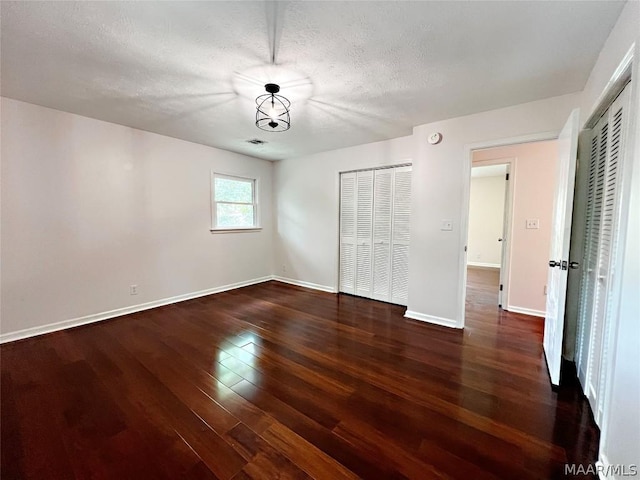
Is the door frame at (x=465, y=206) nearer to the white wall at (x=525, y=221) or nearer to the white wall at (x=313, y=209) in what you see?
the white wall at (x=525, y=221)

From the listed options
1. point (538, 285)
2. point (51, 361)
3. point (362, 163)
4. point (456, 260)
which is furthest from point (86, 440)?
point (538, 285)

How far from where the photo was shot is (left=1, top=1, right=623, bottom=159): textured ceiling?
144cm

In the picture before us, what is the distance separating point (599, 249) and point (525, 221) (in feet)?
6.44

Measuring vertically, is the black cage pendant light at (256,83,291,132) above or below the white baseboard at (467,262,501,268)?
above

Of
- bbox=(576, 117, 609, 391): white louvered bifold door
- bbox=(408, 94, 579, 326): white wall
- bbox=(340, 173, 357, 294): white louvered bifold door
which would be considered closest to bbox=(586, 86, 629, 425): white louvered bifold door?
bbox=(576, 117, 609, 391): white louvered bifold door

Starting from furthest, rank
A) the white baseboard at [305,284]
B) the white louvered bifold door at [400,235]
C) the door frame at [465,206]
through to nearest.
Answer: the white baseboard at [305,284], the white louvered bifold door at [400,235], the door frame at [465,206]

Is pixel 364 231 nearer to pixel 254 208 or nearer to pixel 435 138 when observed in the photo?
pixel 435 138

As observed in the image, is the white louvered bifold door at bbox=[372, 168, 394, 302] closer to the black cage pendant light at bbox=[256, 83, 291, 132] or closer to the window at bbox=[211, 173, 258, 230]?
the black cage pendant light at bbox=[256, 83, 291, 132]

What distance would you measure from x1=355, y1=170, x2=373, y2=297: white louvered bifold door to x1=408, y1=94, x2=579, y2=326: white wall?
84 centimetres

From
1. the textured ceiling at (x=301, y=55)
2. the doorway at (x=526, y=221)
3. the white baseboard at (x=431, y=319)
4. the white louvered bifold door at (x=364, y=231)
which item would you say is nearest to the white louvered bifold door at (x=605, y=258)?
the textured ceiling at (x=301, y=55)

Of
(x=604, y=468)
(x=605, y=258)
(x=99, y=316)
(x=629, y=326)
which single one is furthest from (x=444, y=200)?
(x=99, y=316)

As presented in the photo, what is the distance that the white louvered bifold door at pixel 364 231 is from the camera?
4.05 meters

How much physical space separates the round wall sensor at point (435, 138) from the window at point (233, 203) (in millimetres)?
3187

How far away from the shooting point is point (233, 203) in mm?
4617
